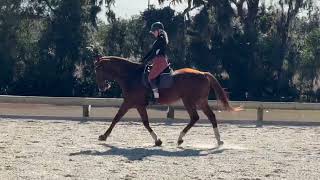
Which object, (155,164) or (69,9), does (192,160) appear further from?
(69,9)

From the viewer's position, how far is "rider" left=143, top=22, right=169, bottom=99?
11602mm

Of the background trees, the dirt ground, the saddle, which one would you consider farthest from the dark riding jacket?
the background trees

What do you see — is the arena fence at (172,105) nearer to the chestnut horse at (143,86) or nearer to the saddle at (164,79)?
the chestnut horse at (143,86)

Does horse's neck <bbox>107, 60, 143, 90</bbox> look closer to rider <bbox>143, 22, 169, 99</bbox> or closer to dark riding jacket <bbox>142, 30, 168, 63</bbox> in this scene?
rider <bbox>143, 22, 169, 99</bbox>

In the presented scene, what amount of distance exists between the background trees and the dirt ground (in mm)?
14764

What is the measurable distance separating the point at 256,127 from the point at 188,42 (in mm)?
16708

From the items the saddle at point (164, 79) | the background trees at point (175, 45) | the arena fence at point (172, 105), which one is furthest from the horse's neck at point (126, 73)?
the background trees at point (175, 45)

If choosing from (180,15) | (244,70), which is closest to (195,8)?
(180,15)

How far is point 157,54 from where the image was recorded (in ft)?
38.2

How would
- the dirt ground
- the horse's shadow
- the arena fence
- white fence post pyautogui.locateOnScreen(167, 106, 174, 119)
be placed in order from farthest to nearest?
the arena fence
white fence post pyautogui.locateOnScreen(167, 106, 174, 119)
the horse's shadow
the dirt ground

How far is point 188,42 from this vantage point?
32.1 m

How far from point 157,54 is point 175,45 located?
791 inches

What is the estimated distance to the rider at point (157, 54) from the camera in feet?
38.1

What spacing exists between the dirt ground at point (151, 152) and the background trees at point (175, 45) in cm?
1476
